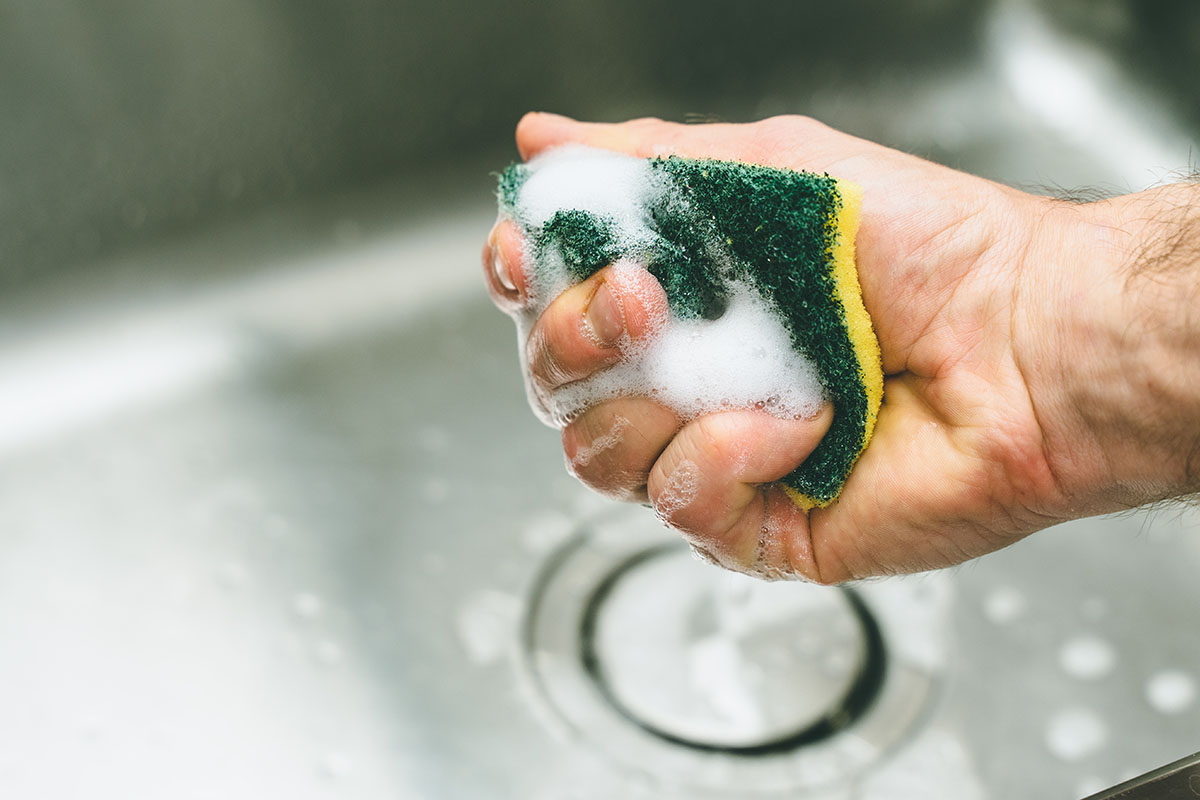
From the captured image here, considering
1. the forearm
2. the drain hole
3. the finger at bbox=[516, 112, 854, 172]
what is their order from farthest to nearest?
the drain hole
the finger at bbox=[516, 112, 854, 172]
the forearm

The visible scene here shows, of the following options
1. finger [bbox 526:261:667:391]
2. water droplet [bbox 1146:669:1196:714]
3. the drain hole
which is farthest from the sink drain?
finger [bbox 526:261:667:391]

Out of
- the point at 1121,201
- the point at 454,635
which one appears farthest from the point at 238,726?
the point at 1121,201

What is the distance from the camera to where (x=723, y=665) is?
695 millimetres

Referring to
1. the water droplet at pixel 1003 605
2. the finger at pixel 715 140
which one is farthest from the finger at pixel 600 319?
the water droplet at pixel 1003 605

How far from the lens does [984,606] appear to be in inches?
28.6

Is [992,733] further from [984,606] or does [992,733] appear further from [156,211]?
[156,211]

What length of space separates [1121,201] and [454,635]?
0.47 m

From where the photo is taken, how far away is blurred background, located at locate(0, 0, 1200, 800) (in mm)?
658

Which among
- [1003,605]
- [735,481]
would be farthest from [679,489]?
[1003,605]

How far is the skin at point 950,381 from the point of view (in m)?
0.48

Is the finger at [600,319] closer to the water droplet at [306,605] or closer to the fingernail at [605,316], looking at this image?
the fingernail at [605,316]

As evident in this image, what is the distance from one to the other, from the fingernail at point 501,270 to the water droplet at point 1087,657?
1.43 ft

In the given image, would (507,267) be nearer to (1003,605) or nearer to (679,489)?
(679,489)

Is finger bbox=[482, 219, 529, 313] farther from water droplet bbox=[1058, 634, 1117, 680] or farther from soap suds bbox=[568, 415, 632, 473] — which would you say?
water droplet bbox=[1058, 634, 1117, 680]
